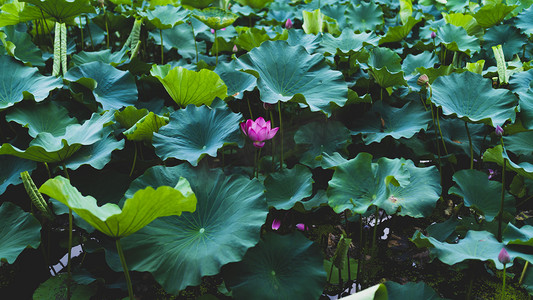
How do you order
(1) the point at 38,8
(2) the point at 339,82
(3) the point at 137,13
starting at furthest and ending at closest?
(3) the point at 137,13 < (1) the point at 38,8 < (2) the point at 339,82

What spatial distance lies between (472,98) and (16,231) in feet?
5.07

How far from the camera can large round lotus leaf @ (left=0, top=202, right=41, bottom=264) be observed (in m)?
1.16

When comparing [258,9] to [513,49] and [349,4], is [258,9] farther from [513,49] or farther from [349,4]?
[513,49]

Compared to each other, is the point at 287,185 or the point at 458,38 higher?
the point at 458,38

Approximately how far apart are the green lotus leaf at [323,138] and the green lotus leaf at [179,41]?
3.19ft

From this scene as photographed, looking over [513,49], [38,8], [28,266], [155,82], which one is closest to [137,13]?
[38,8]

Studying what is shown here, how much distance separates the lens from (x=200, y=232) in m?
1.13

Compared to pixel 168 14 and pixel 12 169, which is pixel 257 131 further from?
pixel 168 14

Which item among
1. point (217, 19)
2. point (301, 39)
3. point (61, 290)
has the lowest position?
point (61, 290)

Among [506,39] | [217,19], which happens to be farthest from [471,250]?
[506,39]

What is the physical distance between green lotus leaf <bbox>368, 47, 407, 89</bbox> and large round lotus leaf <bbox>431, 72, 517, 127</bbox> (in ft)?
0.57

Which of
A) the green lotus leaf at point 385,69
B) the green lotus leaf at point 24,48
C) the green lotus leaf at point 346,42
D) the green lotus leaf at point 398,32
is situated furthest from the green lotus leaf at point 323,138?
the green lotus leaf at point 24,48

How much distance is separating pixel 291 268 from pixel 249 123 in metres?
0.47

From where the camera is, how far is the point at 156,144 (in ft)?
4.30
